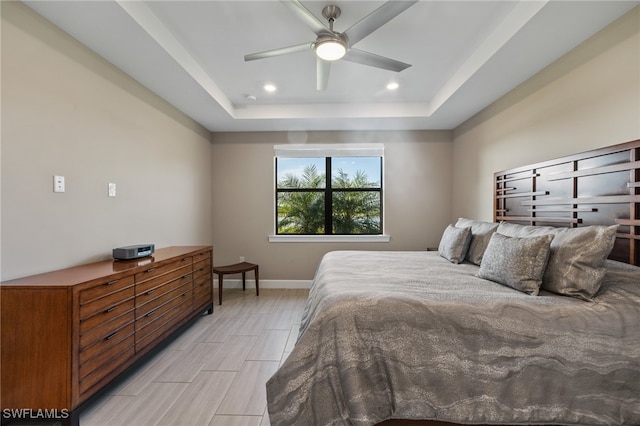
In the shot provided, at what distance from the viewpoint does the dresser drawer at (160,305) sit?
6.57 ft

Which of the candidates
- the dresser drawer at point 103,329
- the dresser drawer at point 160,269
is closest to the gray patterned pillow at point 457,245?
the dresser drawer at point 160,269

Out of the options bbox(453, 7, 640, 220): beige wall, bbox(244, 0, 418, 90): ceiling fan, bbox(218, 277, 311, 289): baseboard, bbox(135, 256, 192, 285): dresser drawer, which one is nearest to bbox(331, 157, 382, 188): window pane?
bbox(453, 7, 640, 220): beige wall

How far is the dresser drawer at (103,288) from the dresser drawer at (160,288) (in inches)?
6.1

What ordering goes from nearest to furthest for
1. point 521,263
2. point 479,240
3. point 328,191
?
point 521,263 < point 479,240 < point 328,191

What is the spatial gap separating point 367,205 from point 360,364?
3170 millimetres

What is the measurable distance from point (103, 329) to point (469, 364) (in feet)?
6.85

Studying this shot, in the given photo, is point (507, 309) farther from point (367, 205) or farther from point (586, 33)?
point (367, 205)

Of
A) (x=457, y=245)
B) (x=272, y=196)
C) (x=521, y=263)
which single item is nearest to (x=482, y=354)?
(x=521, y=263)

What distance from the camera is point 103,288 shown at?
65.0 inches

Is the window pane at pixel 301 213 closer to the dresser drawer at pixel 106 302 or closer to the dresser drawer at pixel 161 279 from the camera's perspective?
the dresser drawer at pixel 161 279

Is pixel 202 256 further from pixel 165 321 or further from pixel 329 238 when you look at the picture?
pixel 329 238

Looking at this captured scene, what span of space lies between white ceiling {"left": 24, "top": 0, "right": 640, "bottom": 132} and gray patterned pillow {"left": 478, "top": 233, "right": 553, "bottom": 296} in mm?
1487

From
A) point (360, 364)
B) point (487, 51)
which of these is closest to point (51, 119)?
point (360, 364)

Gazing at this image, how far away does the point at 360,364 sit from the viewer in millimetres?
1298
